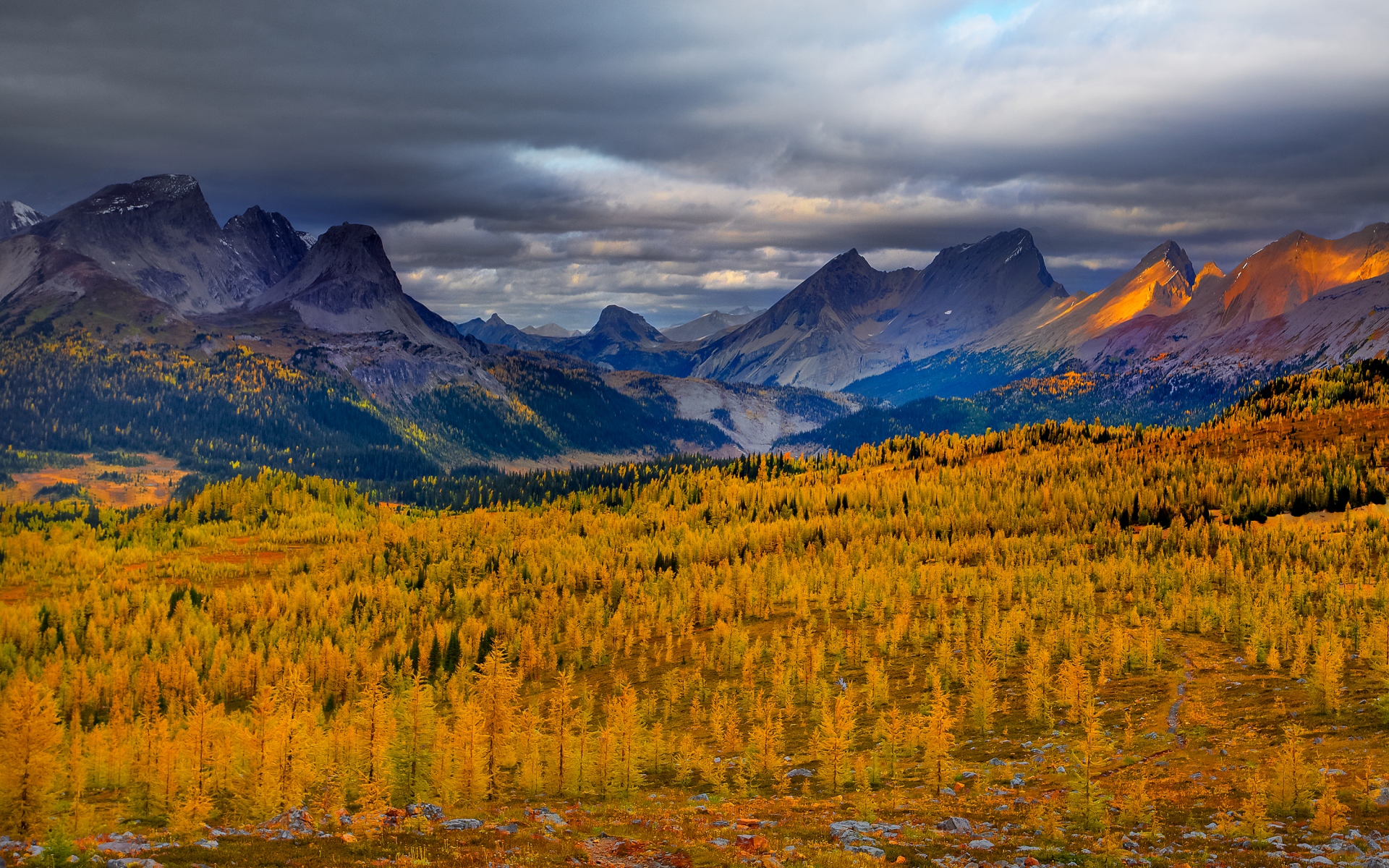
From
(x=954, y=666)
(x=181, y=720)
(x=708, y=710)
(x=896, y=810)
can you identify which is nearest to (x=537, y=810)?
(x=896, y=810)

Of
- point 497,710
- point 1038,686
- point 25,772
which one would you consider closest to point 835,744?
point 1038,686

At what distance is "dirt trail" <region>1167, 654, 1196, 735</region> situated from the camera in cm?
7975

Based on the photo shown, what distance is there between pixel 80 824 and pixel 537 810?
2799 cm

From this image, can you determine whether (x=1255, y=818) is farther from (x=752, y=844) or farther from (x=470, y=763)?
(x=470, y=763)

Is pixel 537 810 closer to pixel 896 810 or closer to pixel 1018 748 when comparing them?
pixel 896 810

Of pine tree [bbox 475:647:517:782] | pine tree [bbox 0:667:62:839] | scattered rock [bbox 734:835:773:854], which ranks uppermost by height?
pine tree [bbox 0:667:62:839]

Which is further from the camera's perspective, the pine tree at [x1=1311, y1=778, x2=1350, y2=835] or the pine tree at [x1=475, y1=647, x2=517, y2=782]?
the pine tree at [x1=475, y1=647, x2=517, y2=782]

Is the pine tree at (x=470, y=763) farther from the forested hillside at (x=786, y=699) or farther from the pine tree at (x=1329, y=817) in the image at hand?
the pine tree at (x=1329, y=817)

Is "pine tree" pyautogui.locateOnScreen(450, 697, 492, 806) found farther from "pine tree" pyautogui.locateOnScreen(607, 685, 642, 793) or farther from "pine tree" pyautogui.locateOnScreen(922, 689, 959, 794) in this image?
"pine tree" pyautogui.locateOnScreen(922, 689, 959, 794)

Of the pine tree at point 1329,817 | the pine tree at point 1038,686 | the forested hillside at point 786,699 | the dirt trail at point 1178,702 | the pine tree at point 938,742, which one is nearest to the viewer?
the pine tree at point 1329,817

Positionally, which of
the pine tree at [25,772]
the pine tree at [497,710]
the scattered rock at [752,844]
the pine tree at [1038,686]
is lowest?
the pine tree at [497,710]

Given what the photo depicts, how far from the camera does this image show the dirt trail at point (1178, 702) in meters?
79.8

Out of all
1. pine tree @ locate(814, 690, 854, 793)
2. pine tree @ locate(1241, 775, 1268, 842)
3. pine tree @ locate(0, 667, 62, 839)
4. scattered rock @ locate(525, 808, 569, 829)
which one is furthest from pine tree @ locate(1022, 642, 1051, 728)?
pine tree @ locate(0, 667, 62, 839)

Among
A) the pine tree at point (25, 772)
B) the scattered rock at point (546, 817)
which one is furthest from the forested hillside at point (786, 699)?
the scattered rock at point (546, 817)
